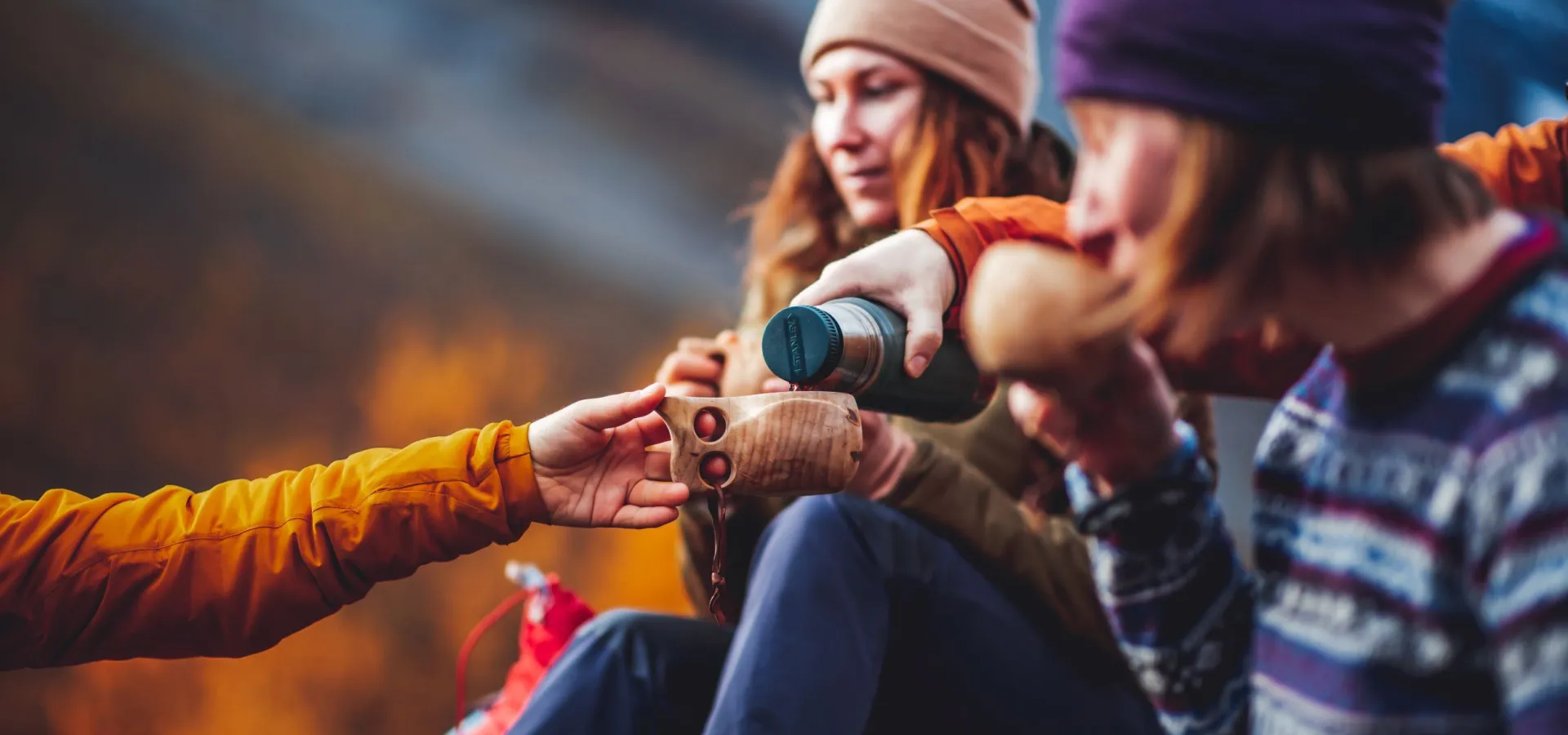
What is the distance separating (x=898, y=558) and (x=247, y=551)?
44 cm

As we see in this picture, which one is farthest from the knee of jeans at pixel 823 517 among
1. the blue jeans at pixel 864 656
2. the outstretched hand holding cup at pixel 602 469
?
the outstretched hand holding cup at pixel 602 469

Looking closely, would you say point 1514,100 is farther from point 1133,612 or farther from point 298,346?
point 298,346

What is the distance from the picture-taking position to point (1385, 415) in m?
0.52

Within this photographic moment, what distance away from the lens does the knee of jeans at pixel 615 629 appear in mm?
941

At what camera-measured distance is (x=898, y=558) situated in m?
0.88

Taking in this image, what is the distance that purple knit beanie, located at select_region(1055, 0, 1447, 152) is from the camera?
48 cm

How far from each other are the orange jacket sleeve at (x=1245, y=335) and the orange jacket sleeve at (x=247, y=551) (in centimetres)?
30

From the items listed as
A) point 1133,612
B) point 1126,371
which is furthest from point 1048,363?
point 1133,612

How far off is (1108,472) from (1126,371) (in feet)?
0.21

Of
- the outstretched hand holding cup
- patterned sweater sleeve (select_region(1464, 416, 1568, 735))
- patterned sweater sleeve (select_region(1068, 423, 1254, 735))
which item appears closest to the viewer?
patterned sweater sleeve (select_region(1464, 416, 1568, 735))

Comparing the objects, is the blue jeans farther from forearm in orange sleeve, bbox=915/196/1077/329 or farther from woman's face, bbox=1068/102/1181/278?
woman's face, bbox=1068/102/1181/278

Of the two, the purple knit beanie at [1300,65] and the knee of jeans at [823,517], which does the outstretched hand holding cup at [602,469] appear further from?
the purple knit beanie at [1300,65]

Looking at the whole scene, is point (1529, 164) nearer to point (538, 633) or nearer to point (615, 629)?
point (615, 629)

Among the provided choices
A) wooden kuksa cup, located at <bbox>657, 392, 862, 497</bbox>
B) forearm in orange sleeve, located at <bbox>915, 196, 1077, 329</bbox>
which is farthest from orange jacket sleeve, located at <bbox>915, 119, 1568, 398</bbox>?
wooden kuksa cup, located at <bbox>657, 392, 862, 497</bbox>
